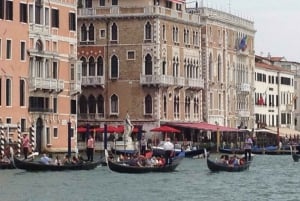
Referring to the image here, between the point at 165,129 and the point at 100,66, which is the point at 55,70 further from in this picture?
the point at 100,66

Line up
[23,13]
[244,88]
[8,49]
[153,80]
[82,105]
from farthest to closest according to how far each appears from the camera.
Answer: [244,88], [82,105], [153,80], [23,13], [8,49]

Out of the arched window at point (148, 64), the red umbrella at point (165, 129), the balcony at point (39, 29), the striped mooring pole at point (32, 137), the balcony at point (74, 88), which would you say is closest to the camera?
the striped mooring pole at point (32, 137)

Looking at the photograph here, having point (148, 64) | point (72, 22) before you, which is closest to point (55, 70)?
point (72, 22)

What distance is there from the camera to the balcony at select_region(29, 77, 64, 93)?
56188mm

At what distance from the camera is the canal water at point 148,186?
34125 millimetres

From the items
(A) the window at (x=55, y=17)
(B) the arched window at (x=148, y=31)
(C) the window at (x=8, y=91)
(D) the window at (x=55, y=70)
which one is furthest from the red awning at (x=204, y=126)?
(C) the window at (x=8, y=91)

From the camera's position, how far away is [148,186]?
38.0 metres

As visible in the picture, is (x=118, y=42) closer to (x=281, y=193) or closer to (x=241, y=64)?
(x=241, y=64)

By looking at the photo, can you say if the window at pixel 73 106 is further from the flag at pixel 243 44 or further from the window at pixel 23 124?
the flag at pixel 243 44

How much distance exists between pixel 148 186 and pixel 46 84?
65.0ft

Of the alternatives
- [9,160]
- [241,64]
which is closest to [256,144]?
[241,64]

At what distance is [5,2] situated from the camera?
178 feet

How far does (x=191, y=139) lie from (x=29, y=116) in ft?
55.5

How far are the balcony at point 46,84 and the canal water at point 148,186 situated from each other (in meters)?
10.1
